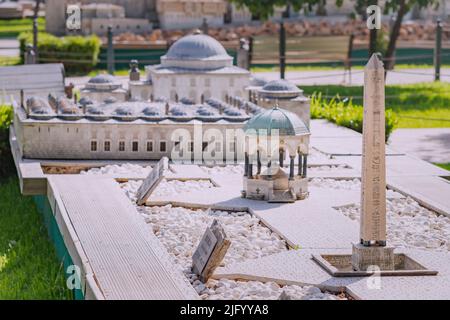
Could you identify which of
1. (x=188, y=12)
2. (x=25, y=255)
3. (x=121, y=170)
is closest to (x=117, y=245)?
(x=25, y=255)

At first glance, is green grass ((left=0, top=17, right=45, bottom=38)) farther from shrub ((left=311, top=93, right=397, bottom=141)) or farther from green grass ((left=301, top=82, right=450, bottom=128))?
shrub ((left=311, top=93, right=397, bottom=141))

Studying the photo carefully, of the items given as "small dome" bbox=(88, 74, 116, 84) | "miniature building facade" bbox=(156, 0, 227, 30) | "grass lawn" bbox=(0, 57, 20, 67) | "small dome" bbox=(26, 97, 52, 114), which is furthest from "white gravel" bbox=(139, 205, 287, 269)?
"miniature building facade" bbox=(156, 0, 227, 30)

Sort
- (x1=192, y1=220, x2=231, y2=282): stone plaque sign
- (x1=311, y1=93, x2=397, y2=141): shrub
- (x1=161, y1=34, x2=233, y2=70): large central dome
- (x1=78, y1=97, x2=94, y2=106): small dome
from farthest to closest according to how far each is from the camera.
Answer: (x1=161, y1=34, x2=233, y2=70): large central dome < (x1=311, y1=93, x2=397, y2=141): shrub < (x1=78, y1=97, x2=94, y2=106): small dome < (x1=192, y1=220, x2=231, y2=282): stone plaque sign

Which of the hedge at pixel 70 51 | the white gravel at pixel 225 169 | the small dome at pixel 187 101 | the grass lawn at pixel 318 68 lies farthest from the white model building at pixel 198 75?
the grass lawn at pixel 318 68

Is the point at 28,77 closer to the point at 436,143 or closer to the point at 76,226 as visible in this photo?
the point at 436,143

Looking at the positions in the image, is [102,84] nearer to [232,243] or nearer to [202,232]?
[202,232]
